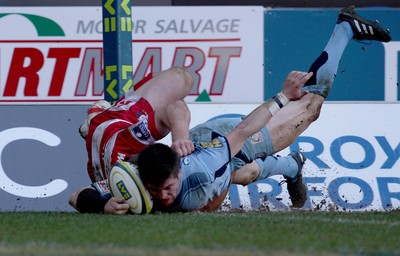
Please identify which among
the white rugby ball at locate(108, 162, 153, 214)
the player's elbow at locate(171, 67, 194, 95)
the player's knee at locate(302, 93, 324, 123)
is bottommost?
the white rugby ball at locate(108, 162, 153, 214)

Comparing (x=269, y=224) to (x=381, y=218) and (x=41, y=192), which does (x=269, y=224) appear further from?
(x=41, y=192)

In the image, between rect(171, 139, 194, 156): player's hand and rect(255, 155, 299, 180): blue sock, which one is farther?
rect(255, 155, 299, 180): blue sock

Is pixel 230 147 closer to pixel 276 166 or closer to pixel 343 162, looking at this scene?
pixel 276 166

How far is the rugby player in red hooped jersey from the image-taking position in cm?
806

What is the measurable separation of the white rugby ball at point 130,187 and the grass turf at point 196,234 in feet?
0.42

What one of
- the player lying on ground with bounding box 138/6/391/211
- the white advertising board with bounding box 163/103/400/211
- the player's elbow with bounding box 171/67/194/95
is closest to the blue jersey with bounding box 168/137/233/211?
the player lying on ground with bounding box 138/6/391/211

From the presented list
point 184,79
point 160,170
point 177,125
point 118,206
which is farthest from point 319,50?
point 160,170

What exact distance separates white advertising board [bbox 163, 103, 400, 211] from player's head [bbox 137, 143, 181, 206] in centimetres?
277

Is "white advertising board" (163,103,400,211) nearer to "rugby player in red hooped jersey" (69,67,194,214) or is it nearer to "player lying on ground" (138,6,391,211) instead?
"player lying on ground" (138,6,391,211)

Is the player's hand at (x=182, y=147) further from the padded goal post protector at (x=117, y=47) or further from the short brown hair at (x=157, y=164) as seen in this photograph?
the padded goal post protector at (x=117, y=47)

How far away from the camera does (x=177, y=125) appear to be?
8.05m

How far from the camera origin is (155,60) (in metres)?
12.9

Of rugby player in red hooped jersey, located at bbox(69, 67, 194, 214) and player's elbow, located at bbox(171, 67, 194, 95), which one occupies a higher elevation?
player's elbow, located at bbox(171, 67, 194, 95)

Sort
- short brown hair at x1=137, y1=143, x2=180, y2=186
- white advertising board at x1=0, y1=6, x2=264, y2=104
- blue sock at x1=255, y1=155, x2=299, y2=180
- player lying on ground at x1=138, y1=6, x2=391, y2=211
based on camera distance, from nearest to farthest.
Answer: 1. short brown hair at x1=137, y1=143, x2=180, y2=186
2. player lying on ground at x1=138, y1=6, x2=391, y2=211
3. blue sock at x1=255, y1=155, x2=299, y2=180
4. white advertising board at x1=0, y1=6, x2=264, y2=104
